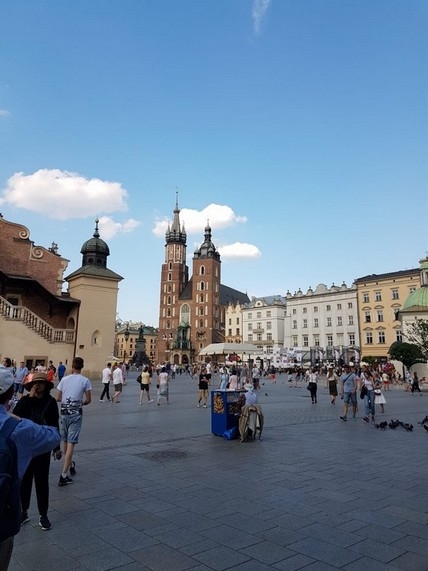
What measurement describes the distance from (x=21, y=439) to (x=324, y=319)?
82990 millimetres

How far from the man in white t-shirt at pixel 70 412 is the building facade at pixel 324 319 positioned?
69.3 m

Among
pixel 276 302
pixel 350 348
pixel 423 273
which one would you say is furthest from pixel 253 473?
pixel 276 302

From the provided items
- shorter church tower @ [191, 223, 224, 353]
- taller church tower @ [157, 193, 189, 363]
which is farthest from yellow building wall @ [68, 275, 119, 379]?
taller church tower @ [157, 193, 189, 363]

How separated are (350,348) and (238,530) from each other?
238 ft

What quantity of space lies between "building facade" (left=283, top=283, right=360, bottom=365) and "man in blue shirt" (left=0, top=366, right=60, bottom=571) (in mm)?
72919

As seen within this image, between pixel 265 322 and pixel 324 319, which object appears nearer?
pixel 324 319

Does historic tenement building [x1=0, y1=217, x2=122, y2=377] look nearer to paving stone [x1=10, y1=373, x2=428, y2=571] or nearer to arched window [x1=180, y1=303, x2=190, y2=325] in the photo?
paving stone [x1=10, y1=373, x2=428, y2=571]

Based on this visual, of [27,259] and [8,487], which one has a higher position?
[27,259]

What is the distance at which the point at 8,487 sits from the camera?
2453 millimetres

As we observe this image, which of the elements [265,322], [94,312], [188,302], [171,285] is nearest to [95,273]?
[94,312]

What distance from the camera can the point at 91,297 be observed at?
33.5 meters

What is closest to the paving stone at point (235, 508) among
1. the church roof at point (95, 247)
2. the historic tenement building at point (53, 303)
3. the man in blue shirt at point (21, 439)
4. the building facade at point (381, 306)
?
the man in blue shirt at point (21, 439)

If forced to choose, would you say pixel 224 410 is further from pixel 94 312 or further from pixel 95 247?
pixel 95 247

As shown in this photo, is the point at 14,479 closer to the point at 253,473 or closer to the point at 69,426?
the point at 69,426
